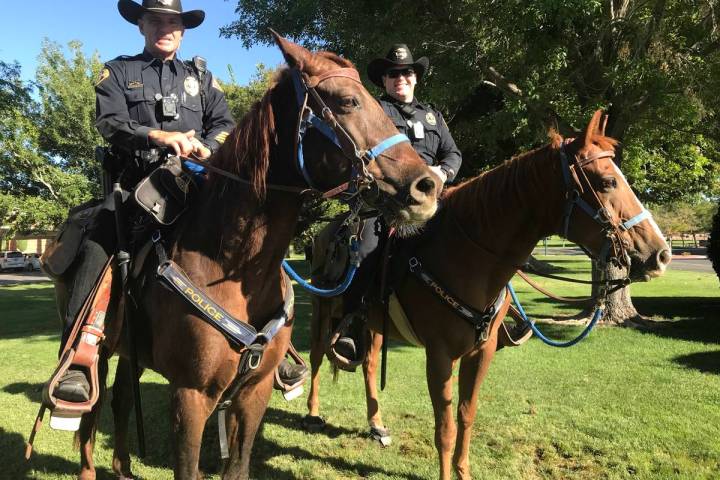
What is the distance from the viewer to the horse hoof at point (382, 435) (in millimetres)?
5109

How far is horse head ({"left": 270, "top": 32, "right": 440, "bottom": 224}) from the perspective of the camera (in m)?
2.18

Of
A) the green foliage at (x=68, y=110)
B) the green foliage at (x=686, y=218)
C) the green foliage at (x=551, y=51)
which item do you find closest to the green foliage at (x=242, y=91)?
the green foliage at (x=68, y=110)

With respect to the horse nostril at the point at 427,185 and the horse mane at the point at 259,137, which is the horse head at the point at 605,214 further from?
the horse mane at the point at 259,137

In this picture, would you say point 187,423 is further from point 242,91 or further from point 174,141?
point 242,91

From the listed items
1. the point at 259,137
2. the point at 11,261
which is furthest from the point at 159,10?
the point at 11,261

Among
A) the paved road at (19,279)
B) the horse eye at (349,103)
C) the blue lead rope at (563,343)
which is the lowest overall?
the paved road at (19,279)

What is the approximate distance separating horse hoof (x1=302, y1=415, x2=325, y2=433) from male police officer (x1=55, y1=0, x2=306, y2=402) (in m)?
3.26

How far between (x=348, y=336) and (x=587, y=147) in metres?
2.49

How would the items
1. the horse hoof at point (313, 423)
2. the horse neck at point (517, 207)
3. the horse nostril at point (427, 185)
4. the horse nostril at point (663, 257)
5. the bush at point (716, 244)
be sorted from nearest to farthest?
the horse nostril at point (427, 185), the horse nostril at point (663, 257), the horse neck at point (517, 207), the horse hoof at point (313, 423), the bush at point (716, 244)

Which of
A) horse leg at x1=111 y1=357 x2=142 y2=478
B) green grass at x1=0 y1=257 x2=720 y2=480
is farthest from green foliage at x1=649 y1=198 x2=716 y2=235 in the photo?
horse leg at x1=111 y1=357 x2=142 y2=478

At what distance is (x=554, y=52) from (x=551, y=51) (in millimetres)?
69

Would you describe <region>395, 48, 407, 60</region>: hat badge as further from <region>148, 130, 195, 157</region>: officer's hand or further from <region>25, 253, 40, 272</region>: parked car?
<region>25, 253, 40, 272</region>: parked car

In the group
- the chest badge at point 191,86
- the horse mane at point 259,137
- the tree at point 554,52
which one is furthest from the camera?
the tree at point 554,52

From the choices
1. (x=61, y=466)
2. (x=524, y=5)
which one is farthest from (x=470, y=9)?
(x=61, y=466)
